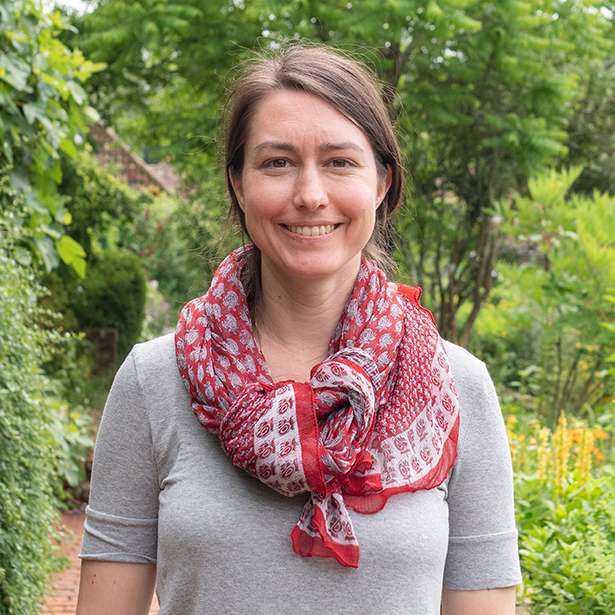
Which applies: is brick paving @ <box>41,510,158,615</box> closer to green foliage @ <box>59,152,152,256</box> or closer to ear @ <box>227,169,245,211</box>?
green foliage @ <box>59,152,152,256</box>

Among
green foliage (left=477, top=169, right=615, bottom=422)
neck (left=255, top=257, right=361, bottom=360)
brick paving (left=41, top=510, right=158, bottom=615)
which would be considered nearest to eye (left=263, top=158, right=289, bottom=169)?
neck (left=255, top=257, right=361, bottom=360)

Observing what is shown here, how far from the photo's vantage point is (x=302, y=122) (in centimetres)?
187

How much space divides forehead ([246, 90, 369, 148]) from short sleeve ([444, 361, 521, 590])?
57 centimetres

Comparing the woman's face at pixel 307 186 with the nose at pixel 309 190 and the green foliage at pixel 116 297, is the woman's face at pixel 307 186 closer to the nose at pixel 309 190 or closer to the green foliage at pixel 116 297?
the nose at pixel 309 190

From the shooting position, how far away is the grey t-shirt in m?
1.78

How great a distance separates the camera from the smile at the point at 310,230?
1851 millimetres

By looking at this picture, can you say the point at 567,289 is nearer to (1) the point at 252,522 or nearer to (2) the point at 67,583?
(2) the point at 67,583

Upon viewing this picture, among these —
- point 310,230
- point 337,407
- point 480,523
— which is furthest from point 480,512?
point 310,230

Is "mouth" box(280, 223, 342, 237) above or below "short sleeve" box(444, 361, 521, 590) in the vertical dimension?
above

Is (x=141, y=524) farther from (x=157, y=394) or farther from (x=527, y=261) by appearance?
(x=527, y=261)

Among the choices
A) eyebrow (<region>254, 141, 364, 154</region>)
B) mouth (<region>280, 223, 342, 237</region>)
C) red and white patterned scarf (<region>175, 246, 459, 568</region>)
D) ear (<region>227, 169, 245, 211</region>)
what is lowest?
red and white patterned scarf (<region>175, 246, 459, 568</region>)

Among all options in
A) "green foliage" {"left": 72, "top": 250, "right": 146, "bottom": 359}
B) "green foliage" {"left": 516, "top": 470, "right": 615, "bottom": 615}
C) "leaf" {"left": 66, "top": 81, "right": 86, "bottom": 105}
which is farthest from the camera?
"green foliage" {"left": 72, "top": 250, "right": 146, "bottom": 359}

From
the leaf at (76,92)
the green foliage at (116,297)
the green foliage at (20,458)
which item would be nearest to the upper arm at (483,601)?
the green foliage at (20,458)

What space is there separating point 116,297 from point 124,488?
7950 millimetres
